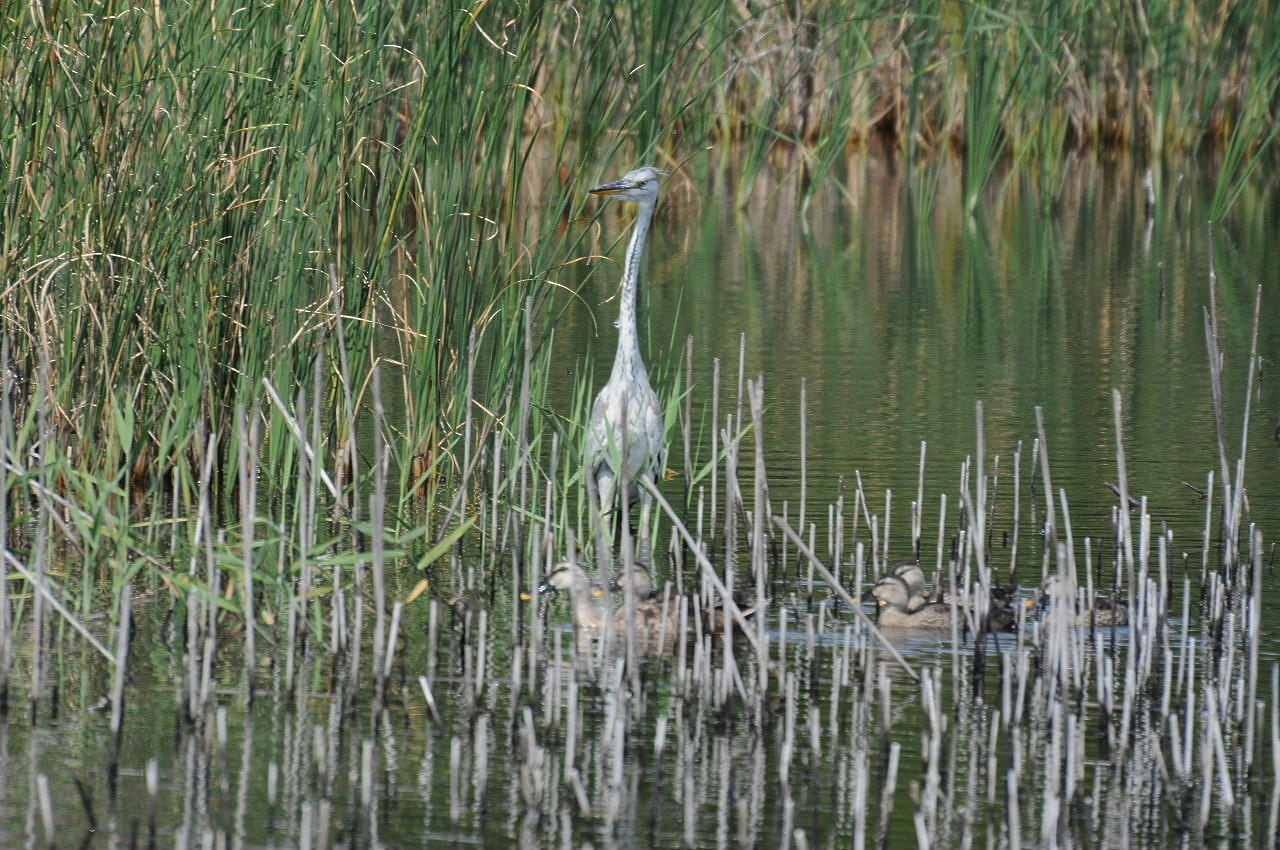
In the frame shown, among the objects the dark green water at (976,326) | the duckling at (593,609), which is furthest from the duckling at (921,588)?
the dark green water at (976,326)

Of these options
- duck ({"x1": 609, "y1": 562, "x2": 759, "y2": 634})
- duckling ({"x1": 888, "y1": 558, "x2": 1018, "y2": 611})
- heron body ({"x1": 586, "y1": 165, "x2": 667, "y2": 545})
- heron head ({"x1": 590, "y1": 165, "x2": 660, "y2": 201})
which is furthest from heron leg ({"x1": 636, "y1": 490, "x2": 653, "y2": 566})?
heron head ({"x1": 590, "y1": 165, "x2": 660, "y2": 201})

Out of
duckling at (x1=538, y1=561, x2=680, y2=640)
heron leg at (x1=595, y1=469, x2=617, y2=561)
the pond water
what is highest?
heron leg at (x1=595, y1=469, x2=617, y2=561)

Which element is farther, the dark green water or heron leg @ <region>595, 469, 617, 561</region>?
the dark green water

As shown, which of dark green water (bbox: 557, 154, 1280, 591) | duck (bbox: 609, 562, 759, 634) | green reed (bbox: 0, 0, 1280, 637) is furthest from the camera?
dark green water (bbox: 557, 154, 1280, 591)

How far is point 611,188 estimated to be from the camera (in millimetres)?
7918

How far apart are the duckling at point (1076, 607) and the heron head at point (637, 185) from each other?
2321 millimetres

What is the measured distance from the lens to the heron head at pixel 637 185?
803 centimetres

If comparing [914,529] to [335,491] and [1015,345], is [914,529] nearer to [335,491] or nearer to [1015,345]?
[335,491]

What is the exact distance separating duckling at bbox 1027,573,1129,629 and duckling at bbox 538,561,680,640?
99cm

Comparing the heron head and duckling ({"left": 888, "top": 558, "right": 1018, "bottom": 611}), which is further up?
the heron head

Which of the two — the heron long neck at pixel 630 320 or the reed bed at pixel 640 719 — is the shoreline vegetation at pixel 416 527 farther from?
the heron long neck at pixel 630 320

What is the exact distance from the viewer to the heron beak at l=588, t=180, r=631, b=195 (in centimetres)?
781

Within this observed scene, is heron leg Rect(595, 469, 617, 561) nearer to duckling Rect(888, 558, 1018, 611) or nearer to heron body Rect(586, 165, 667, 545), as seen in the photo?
heron body Rect(586, 165, 667, 545)

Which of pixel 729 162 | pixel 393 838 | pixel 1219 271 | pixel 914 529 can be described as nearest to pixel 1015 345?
pixel 1219 271
